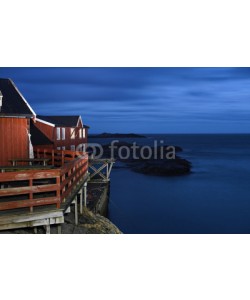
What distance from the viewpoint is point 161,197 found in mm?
27031

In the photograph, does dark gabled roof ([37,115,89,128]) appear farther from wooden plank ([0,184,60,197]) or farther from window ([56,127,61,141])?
wooden plank ([0,184,60,197])

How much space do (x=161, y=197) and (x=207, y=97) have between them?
151 ft

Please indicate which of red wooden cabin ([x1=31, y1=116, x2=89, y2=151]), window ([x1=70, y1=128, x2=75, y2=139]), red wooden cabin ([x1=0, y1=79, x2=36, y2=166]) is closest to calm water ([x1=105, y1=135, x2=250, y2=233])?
red wooden cabin ([x1=31, y1=116, x2=89, y2=151])

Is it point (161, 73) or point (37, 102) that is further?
point (161, 73)

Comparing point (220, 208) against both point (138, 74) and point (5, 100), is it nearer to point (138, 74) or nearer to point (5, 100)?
point (5, 100)

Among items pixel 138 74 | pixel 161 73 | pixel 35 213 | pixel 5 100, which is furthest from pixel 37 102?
pixel 35 213

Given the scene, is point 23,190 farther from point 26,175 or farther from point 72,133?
point 72,133

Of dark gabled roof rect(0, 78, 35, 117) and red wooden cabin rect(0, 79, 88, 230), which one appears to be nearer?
red wooden cabin rect(0, 79, 88, 230)

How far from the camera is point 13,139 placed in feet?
40.4

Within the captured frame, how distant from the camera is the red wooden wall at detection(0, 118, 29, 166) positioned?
1198 cm

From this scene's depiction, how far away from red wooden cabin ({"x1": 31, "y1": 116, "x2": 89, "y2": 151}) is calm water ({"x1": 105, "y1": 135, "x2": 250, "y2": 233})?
6568 millimetres

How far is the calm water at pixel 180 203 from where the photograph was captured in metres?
20.7

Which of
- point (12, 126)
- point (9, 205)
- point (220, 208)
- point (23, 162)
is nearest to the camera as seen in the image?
point (9, 205)

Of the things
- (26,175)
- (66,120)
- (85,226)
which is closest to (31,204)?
(26,175)
